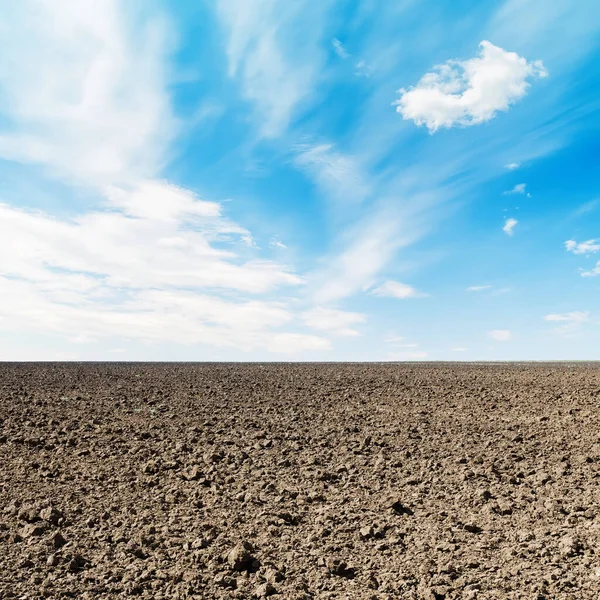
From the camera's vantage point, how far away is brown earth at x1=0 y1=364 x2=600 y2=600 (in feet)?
19.0

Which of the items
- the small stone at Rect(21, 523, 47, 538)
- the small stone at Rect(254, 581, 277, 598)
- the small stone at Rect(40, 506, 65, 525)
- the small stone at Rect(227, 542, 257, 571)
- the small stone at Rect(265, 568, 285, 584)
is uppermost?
the small stone at Rect(40, 506, 65, 525)

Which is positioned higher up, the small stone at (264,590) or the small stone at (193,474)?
the small stone at (193,474)

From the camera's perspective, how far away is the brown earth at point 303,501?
5785mm

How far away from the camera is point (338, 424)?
42.1 feet

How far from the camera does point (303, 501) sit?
7.95m

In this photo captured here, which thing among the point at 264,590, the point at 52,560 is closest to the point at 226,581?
the point at 264,590

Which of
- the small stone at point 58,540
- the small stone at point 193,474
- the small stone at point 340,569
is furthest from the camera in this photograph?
the small stone at point 193,474

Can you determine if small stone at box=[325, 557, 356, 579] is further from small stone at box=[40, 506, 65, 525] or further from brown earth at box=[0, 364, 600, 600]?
small stone at box=[40, 506, 65, 525]

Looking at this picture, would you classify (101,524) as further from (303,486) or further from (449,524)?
(449,524)

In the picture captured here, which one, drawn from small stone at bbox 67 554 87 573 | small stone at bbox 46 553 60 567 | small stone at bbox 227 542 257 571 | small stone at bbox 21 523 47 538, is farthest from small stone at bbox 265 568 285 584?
small stone at bbox 21 523 47 538

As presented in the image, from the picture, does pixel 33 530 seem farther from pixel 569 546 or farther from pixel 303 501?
pixel 569 546

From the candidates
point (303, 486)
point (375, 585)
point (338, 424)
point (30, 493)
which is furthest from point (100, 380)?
point (375, 585)

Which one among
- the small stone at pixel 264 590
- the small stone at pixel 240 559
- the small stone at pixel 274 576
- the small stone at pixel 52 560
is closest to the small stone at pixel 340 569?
the small stone at pixel 274 576

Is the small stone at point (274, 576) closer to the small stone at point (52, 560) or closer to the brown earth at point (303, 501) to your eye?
the brown earth at point (303, 501)
